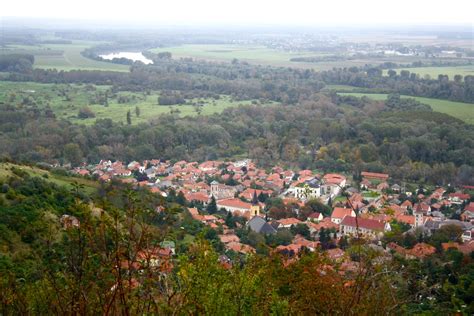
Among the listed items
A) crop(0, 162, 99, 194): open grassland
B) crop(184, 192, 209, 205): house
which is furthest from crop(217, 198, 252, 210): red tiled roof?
crop(0, 162, 99, 194): open grassland

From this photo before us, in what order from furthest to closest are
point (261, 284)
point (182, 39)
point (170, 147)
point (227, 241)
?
point (182, 39)
point (170, 147)
point (227, 241)
point (261, 284)

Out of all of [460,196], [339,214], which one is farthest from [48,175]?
[460,196]

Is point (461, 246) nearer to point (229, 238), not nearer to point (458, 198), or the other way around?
point (229, 238)

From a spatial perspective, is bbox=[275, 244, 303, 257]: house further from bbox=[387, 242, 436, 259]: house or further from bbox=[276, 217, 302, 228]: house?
bbox=[276, 217, 302, 228]: house

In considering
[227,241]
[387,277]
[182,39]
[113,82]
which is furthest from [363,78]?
[182,39]

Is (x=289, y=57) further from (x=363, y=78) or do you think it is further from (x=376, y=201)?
(x=376, y=201)
